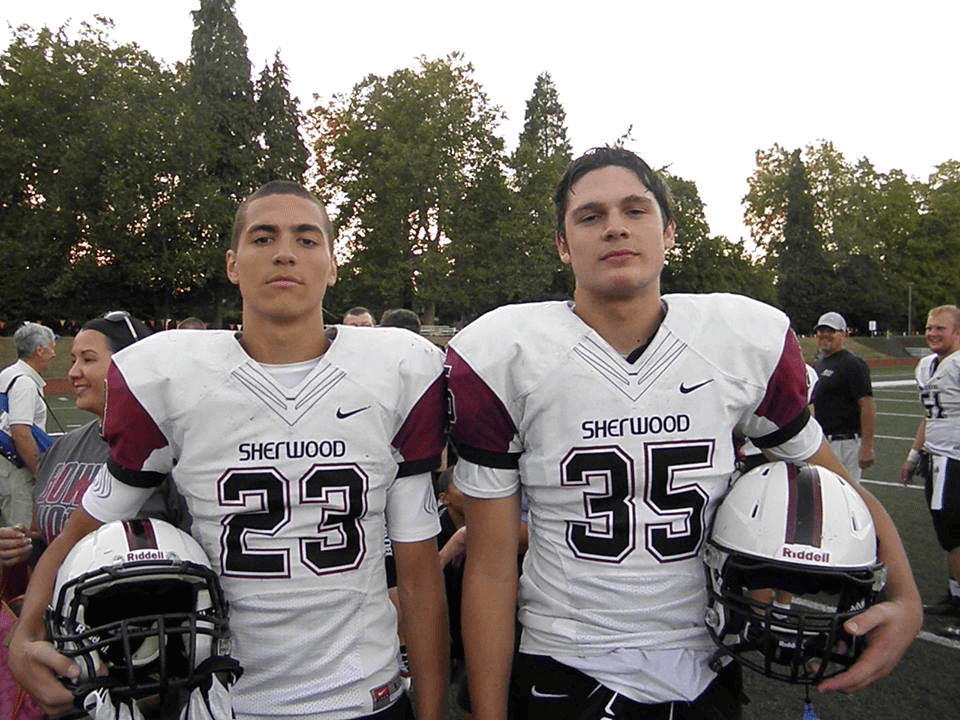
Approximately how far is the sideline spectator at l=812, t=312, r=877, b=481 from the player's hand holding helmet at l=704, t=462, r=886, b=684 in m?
5.00

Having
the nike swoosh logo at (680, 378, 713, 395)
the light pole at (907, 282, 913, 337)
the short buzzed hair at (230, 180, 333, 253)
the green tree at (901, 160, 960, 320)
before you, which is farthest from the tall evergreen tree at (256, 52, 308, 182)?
the green tree at (901, 160, 960, 320)

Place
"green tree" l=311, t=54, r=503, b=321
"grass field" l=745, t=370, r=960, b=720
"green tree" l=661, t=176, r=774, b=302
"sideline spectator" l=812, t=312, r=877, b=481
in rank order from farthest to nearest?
"green tree" l=661, t=176, r=774, b=302 < "green tree" l=311, t=54, r=503, b=321 < "sideline spectator" l=812, t=312, r=877, b=481 < "grass field" l=745, t=370, r=960, b=720

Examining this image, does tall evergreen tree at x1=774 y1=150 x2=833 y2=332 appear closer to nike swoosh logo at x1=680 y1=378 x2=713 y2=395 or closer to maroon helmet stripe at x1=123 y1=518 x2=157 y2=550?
nike swoosh logo at x1=680 y1=378 x2=713 y2=395

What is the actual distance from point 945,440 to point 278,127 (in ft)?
105

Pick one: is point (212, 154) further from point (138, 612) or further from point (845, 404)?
point (138, 612)

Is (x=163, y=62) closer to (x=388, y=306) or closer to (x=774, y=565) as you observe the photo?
(x=388, y=306)

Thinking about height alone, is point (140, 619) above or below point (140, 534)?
below

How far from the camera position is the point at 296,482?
5.75 ft

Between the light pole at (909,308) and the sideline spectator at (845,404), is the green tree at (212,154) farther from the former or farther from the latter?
the light pole at (909,308)

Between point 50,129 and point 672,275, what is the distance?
3328 centimetres

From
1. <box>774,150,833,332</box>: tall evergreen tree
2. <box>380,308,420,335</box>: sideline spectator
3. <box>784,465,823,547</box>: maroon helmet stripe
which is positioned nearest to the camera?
<box>784,465,823,547</box>: maroon helmet stripe

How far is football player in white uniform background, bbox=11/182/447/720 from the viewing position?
1.74 m

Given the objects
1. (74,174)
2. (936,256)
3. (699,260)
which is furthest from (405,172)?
(936,256)

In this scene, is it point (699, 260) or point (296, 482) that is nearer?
point (296, 482)
